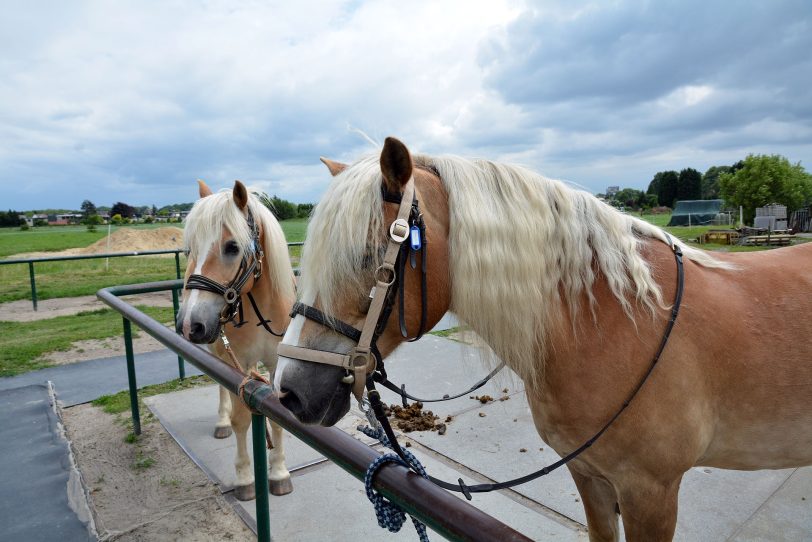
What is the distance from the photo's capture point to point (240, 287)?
2.80 m

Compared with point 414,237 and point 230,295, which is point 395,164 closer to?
point 414,237

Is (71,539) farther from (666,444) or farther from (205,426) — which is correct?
(666,444)

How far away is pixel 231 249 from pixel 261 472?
146 centimetres

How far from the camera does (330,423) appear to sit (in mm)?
1364

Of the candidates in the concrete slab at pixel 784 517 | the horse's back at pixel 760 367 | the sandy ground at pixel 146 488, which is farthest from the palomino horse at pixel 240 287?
the concrete slab at pixel 784 517

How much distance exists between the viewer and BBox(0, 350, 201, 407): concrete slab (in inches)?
192

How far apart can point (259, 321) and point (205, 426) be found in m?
1.60

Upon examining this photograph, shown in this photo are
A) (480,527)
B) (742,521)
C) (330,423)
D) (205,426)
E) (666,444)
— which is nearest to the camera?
(480,527)

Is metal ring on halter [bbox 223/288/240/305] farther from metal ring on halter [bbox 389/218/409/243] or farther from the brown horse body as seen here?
the brown horse body

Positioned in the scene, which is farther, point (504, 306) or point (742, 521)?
point (742, 521)

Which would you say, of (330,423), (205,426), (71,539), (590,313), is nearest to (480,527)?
(330,423)

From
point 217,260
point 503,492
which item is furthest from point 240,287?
point 503,492

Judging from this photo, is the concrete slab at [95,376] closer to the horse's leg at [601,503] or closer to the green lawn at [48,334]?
the green lawn at [48,334]

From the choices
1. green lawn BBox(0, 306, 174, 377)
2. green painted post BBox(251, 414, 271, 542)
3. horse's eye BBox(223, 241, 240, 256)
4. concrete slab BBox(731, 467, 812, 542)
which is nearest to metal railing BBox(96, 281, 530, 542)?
green painted post BBox(251, 414, 271, 542)
